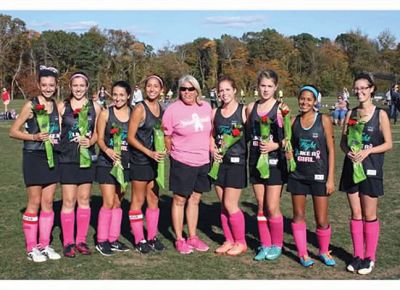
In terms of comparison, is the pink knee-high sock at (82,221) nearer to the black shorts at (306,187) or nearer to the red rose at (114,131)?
the red rose at (114,131)

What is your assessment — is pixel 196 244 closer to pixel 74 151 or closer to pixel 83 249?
pixel 83 249

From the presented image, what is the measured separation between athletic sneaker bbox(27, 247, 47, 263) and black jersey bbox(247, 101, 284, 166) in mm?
2472

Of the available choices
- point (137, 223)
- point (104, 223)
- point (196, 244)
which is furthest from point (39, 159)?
point (196, 244)

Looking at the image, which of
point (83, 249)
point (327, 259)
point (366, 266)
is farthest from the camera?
point (83, 249)

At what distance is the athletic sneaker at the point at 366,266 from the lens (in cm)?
504

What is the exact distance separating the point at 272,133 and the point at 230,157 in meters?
0.55

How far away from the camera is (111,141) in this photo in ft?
18.4

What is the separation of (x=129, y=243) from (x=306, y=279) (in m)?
2.27

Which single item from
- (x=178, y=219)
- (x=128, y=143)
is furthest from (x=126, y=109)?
(x=178, y=219)

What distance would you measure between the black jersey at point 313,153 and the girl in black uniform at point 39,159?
2550 millimetres

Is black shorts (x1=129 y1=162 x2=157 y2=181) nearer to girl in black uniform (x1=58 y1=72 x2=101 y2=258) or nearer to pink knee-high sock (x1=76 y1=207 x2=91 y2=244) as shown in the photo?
girl in black uniform (x1=58 y1=72 x2=101 y2=258)

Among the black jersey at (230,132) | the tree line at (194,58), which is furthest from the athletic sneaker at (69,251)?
the tree line at (194,58)

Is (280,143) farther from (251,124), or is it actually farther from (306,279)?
(306,279)

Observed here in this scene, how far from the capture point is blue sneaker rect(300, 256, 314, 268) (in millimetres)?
5266
